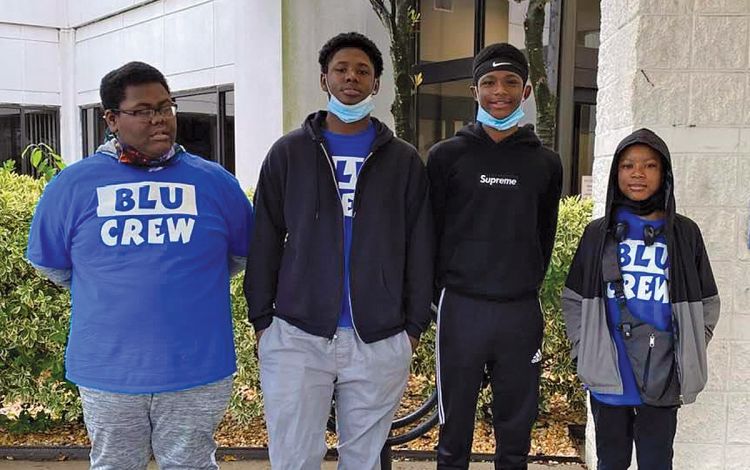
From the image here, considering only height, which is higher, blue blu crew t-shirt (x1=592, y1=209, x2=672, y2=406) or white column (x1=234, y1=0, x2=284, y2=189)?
white column (x1=234, y1=0, x2=284, y2=189)

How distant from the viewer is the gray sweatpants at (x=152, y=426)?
2.42 metres

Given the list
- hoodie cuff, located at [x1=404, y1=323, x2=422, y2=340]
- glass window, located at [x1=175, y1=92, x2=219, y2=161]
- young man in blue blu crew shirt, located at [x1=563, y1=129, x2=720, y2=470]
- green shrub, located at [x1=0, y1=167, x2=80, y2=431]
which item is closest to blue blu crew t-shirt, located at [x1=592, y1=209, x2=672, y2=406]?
young man in blue blu crew shirt, located at [x1=563, y1=129, x2=720, y2=470]

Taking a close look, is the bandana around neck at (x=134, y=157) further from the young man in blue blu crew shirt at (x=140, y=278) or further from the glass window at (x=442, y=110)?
the glass window at (x=442, y=110)

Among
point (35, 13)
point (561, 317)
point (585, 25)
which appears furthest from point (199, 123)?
point (561, 317)

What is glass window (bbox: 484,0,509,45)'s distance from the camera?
27.7ft

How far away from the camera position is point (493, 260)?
289 cm

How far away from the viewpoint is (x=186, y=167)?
8.30 ft

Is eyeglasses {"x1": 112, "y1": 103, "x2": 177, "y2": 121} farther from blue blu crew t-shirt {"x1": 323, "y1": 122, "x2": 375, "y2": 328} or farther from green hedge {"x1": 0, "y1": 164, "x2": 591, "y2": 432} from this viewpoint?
green hedge {"x1": 0, "y1": 164, "x2": 591, "y2": 432}

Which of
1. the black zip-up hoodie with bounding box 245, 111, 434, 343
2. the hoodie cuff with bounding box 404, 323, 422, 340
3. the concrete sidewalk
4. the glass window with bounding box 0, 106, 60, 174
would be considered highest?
the glass window with bounding box 0, 106, 60, 174

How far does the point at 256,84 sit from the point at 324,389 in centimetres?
637

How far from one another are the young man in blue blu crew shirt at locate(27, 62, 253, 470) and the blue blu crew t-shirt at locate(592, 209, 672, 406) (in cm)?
154

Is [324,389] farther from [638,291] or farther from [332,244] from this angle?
[638,291]

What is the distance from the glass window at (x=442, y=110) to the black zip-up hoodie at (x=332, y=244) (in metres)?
6.11

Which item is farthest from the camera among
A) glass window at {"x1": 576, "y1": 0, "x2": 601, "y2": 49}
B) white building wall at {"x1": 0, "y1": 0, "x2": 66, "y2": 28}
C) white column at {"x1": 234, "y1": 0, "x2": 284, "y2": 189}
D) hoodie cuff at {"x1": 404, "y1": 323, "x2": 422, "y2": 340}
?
white building wall at {"x1": 0, "y1": 0, "x2": 66, "y2": 28}
